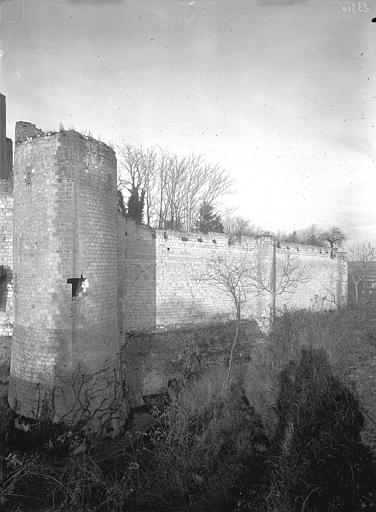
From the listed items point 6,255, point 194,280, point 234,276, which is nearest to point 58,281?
point 6,255

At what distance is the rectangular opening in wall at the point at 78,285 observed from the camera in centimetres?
591

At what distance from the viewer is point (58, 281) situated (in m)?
5.77

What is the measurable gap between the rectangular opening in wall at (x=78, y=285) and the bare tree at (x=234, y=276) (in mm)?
5628

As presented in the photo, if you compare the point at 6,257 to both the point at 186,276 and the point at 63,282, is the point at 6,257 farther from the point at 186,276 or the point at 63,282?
the point at 186,276

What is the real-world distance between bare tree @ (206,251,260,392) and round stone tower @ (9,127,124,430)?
18.6 feet

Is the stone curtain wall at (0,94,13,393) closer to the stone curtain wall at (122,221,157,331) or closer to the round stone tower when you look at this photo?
the round stone tower

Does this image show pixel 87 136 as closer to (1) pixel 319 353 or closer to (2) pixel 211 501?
(2) pixel 211 501

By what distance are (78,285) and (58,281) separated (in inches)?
15.3

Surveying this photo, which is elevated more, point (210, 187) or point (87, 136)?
point (210, 187)

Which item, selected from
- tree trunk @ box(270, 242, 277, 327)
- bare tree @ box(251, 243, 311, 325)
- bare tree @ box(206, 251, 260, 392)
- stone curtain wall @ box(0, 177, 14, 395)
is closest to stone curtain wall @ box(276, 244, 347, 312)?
bare tree @ box(251, 243, 311, 325)

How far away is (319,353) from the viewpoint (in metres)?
7.52

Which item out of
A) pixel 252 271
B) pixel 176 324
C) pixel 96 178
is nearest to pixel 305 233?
pixel 252 271

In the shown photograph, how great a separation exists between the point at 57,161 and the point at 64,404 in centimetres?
473

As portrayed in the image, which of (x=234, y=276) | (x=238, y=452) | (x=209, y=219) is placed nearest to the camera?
(x=238, y=452)
